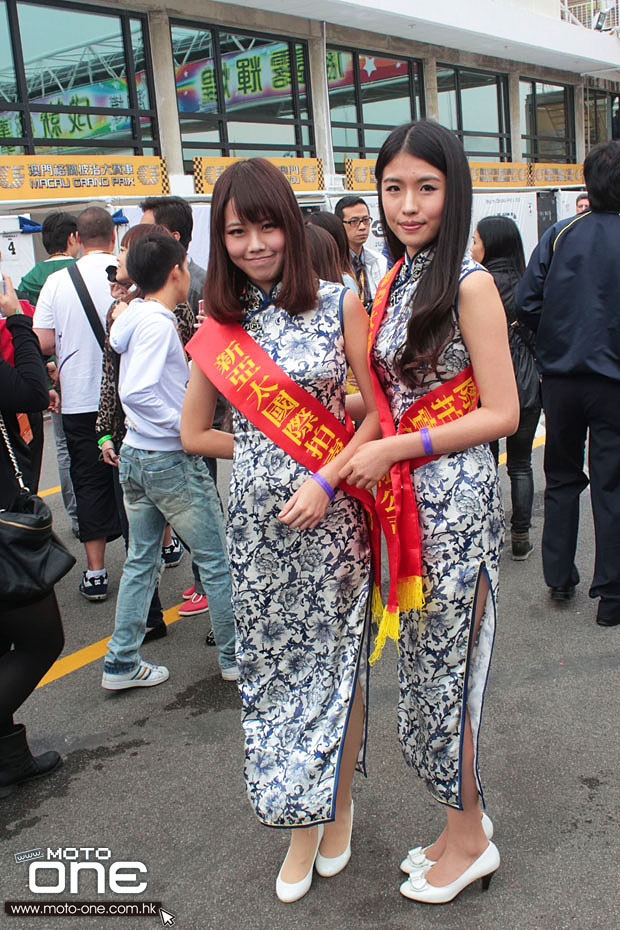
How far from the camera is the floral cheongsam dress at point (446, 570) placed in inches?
81.0

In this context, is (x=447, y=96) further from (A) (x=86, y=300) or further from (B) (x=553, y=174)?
(A) (x=86, y=300)

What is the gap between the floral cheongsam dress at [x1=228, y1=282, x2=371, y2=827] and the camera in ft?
7.10

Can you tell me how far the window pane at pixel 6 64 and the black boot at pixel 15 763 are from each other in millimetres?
10793

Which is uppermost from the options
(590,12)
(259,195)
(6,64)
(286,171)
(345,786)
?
(590,12)

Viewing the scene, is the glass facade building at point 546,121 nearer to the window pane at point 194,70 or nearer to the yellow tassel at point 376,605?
the window pane at point 194,70

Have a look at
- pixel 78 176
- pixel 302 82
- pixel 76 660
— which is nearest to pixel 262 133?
pixel 302 82

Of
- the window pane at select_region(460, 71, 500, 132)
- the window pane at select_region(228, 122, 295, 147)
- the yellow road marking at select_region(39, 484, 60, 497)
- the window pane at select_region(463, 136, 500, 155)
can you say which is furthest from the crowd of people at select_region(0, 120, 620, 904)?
the window pane at select_region(460, 71, 500, 132)

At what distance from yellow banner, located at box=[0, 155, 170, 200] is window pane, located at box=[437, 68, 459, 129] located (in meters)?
9.80

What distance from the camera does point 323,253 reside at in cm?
384

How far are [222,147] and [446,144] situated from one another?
534 inches

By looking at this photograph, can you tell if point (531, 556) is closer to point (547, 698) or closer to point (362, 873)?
point (547, 698)

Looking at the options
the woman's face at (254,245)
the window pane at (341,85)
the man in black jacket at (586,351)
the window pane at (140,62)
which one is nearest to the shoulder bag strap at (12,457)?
the woman's face at (254,245)

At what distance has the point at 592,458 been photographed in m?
3.82

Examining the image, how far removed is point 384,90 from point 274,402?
17555mm
